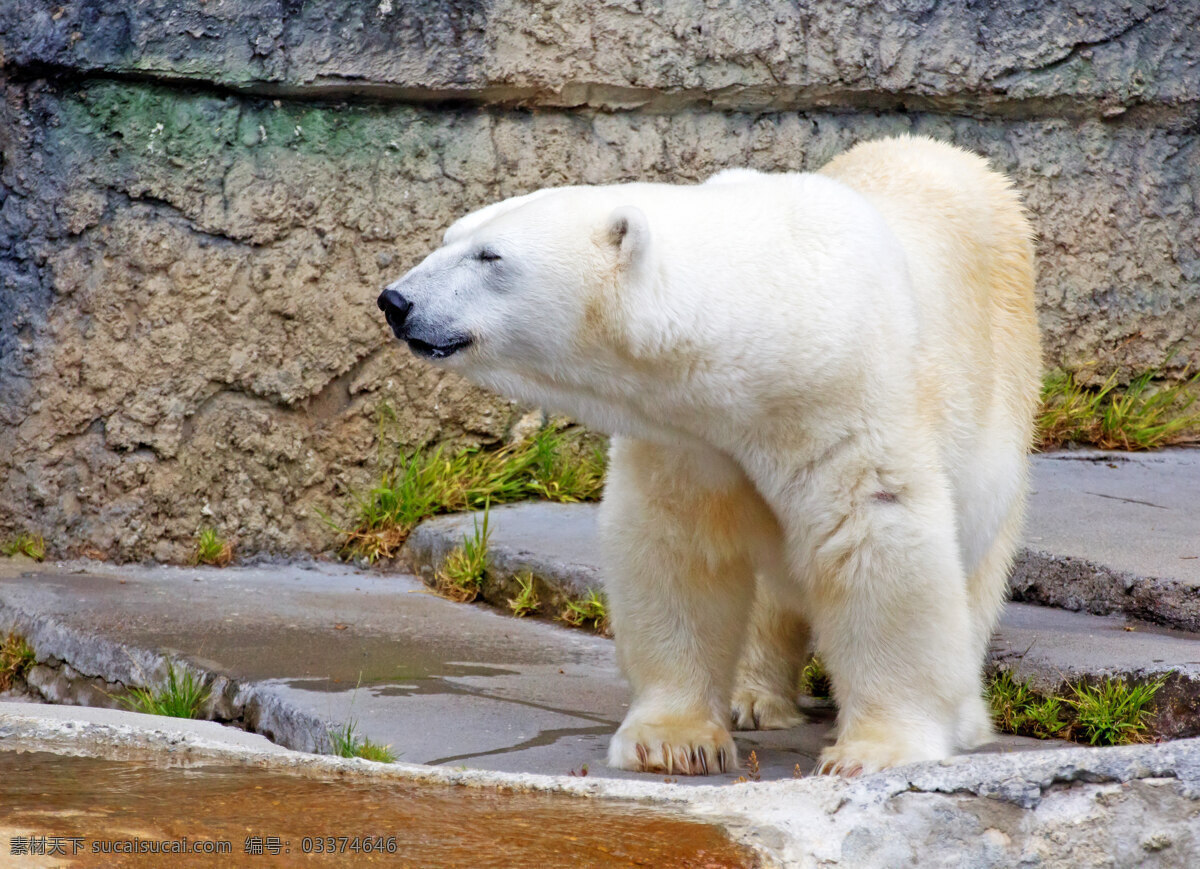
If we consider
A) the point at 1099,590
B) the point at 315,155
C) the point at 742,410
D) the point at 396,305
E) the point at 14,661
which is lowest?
the point at 14,661

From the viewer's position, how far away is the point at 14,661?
4.11 meters

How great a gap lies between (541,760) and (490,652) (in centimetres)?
104

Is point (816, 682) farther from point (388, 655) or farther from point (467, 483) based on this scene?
point (467, 483)

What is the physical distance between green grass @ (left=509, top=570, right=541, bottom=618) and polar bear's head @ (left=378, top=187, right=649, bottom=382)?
1.94m

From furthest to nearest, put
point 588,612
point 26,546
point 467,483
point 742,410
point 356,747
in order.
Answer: point 467,483 → point 26,546 → point 588,612 → point 356,747 → point 742,410

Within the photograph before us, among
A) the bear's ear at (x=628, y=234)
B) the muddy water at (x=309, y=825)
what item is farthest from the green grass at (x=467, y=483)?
the muddy water at (x=309, y=825)

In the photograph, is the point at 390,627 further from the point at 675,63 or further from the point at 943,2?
the point at 943,2

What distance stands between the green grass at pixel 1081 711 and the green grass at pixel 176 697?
6.26ft

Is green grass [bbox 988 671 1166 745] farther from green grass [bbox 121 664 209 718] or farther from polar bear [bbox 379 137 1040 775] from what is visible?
green grass [bbox 121 664 209 718]

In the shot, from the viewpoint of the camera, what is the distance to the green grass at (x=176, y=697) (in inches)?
135

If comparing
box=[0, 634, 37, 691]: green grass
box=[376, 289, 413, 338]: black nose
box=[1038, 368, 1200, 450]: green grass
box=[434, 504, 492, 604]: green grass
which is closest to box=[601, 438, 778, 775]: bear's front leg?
box=[376, 289, 413, 338]: black nose

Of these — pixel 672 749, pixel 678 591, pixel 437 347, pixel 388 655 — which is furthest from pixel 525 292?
pixel 388 655

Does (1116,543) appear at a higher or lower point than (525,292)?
lower

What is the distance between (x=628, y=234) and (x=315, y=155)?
8.87 ft
